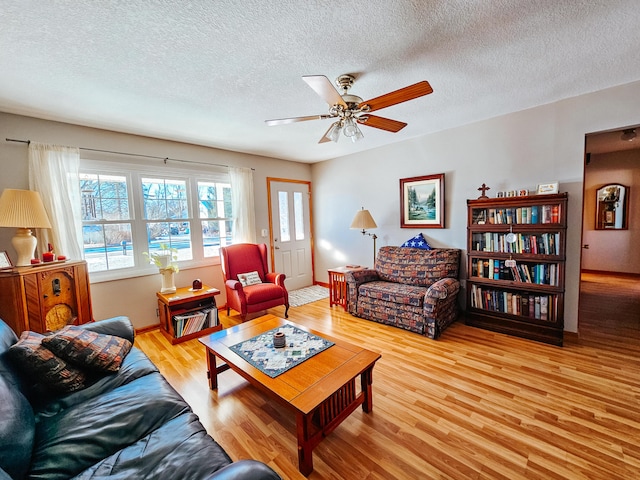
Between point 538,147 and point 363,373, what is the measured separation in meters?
2.99

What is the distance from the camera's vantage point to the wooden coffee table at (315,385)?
1.42 meters

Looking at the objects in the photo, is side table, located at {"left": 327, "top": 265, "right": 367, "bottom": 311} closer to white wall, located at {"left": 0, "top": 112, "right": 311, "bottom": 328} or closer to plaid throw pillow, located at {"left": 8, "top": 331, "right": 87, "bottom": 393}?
white wall, located at {"left": 0, "top": 112, "right": 311, "bottom": 328}

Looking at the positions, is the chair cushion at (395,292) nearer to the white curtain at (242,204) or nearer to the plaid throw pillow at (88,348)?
the white curtain at (242,204)

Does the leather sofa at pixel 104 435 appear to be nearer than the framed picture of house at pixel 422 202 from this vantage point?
Yes

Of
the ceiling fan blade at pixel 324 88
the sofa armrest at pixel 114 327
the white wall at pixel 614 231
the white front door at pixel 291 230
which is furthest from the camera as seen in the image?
the white wall at pixel 614 231

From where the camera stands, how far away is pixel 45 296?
2.34 metres

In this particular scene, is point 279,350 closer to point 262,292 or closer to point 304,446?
point 304,446

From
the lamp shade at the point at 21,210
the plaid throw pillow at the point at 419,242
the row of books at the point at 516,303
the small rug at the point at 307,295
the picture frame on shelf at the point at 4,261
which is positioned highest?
the lamp shade at the point at 21,210

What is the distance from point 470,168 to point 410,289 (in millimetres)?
1694

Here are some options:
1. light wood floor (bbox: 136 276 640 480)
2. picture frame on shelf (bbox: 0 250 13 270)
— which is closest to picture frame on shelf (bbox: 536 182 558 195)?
light wood floor (bbox: 136 276 640 480)

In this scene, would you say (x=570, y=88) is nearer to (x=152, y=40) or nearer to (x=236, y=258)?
(x=152, y=40)

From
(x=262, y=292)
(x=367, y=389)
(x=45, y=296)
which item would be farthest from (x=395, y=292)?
(x=45, y=296)

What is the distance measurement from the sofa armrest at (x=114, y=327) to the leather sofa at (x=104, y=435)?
1.35ft

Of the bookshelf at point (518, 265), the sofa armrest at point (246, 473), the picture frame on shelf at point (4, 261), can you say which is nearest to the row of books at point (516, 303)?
the bookshelf at point (518, 265)
